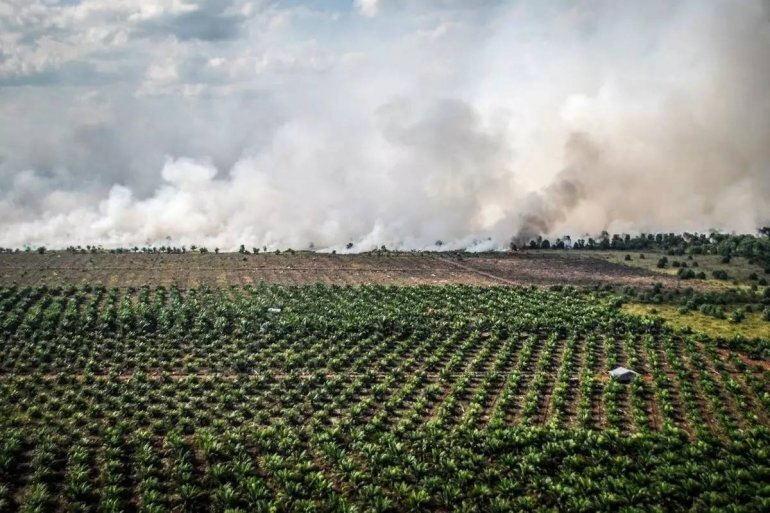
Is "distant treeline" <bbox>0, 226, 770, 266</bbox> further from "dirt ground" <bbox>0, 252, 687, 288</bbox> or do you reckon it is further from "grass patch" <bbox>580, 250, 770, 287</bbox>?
"dirt ground" <bbox>0, 252, 687, 288</bbox>

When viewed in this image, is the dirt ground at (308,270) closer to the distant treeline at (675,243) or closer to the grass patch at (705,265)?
the grass patch at (705,265)

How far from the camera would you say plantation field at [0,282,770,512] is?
59.3 feet

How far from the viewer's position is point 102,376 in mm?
26891

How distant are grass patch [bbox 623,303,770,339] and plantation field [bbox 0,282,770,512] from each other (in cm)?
224

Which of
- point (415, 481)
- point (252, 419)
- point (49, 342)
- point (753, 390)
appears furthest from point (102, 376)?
point (753, 390)

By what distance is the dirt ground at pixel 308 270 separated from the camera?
4769 centimetres

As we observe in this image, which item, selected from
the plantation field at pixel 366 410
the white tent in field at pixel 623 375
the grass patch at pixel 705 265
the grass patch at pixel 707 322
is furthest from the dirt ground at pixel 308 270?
the white tent in field at pixel 623 375

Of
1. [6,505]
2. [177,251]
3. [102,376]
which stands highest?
[177,251]

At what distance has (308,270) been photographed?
5297 centimetres

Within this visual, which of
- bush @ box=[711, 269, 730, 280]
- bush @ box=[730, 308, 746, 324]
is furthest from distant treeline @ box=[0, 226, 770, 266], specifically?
bush @ box=[730, 308, 746, 324]

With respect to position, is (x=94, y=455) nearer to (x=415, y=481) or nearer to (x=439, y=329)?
(x=415, y=481)

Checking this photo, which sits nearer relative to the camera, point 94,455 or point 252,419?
point 94,455

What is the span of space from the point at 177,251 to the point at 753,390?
1955 inches

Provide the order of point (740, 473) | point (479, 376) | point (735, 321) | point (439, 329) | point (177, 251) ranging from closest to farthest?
point (740, 473) < point (479, 376) < point (439, 329) < point (735, 321) < point (177, 251)
